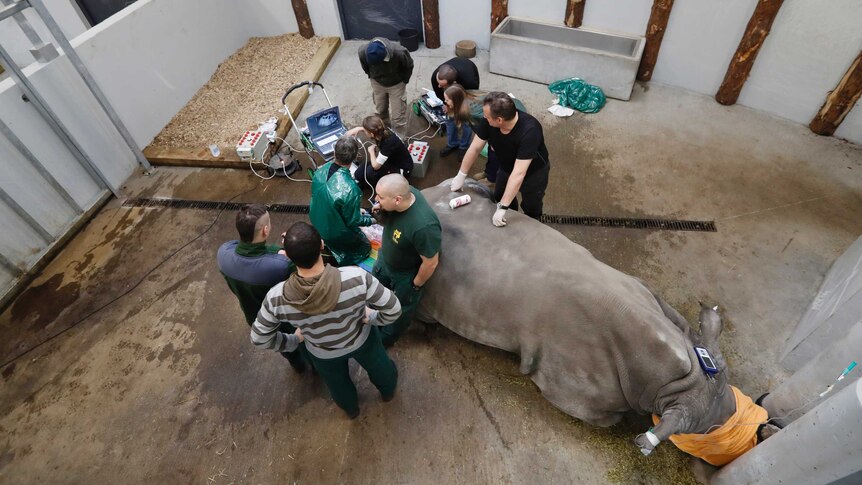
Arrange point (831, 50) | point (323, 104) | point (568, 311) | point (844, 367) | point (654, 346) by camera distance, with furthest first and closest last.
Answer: point (323, 104), point (831, 50), point (568, 311), point (654, 346), point (844, 367)

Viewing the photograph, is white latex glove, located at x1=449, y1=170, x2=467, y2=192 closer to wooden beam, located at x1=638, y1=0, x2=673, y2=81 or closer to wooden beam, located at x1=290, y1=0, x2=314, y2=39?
wooden beam, located at x1=638, y1=0, x2=673, y2=81

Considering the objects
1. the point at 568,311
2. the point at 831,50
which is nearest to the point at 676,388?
the point at 568,311

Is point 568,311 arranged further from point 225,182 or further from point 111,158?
point 111,158

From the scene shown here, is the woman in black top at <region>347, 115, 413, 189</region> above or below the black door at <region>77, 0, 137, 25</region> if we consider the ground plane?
below

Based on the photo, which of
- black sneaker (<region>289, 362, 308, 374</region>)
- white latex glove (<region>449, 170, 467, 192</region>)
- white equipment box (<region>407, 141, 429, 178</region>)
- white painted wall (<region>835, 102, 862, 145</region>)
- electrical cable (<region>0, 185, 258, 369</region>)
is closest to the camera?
black sneaker (<region>289, 362, 308, 374</region>)

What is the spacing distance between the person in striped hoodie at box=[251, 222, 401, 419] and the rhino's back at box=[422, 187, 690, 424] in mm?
780

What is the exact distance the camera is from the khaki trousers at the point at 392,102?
5.27m

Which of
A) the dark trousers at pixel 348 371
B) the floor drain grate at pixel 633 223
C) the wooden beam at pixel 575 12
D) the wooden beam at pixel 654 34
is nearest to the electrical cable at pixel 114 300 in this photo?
the dark trousers at pixel 348 371

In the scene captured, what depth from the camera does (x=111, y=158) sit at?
5.33 m

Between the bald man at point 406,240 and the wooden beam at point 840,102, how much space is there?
551 cm

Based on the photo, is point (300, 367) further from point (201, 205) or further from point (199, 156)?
point (199, 156)

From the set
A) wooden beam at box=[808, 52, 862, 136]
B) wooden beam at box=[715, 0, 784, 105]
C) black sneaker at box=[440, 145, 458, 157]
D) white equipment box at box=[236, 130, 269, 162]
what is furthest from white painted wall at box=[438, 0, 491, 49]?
wooden beam at box=[808, 52, 862, 136]

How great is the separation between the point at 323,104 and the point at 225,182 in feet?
6.62

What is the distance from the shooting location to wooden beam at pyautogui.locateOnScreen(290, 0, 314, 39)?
754 cm
